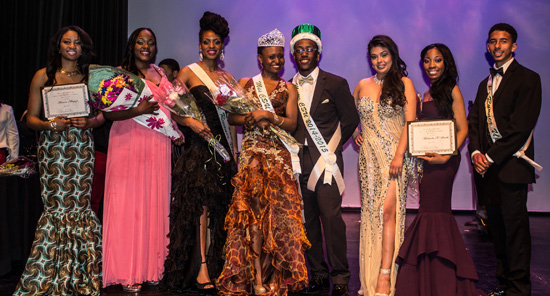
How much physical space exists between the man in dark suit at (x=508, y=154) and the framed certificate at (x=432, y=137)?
1.68ft

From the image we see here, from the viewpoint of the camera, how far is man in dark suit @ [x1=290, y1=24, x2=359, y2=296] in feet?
11.8

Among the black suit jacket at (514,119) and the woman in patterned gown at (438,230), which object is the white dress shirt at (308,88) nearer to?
the woman in patterned gown at (438,230)

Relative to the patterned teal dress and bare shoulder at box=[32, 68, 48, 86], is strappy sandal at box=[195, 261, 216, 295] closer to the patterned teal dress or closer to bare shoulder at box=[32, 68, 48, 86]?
the patterned teal dress

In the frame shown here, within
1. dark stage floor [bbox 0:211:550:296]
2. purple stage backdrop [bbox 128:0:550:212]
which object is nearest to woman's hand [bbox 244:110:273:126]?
dark stage floor [bbox 0:211:550:296]

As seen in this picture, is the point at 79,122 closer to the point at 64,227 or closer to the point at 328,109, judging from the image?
the point at 64,227

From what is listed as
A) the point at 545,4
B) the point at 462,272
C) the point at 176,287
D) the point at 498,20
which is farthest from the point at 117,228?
the point at 545,4

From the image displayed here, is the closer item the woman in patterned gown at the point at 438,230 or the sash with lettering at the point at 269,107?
the woman in patterned gown at the point at 438,230

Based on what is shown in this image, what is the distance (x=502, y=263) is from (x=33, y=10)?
5528mm

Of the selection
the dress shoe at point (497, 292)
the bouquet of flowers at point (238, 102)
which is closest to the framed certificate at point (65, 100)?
the bouquet of flowers at point (238, 102)

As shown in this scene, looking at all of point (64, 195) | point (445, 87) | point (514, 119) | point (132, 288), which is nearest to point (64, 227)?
point (64, 195)

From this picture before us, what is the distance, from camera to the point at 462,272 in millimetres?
3148

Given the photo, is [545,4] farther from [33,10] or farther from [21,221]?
[21,221]

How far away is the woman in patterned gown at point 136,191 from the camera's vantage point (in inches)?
141

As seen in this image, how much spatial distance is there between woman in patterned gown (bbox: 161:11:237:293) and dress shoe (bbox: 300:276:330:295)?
2.10 ft
